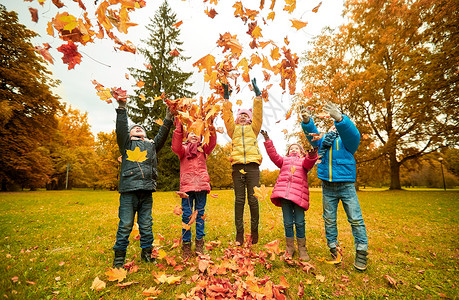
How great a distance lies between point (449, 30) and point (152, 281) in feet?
39.2

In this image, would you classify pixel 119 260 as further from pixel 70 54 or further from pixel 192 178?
pixel 70 54

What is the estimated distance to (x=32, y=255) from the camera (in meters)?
3.06

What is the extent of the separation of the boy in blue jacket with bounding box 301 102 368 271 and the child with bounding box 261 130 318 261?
0.25 meters

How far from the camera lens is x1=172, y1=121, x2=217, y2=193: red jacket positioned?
282 centimetres

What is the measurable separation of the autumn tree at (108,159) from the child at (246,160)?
2306 cm

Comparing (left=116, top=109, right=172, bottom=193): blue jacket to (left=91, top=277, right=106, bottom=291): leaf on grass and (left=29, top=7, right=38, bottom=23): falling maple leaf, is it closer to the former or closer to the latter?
(left=91, top=277, right=106, bottom=291): leaf on grass

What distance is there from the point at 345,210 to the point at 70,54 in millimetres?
3673

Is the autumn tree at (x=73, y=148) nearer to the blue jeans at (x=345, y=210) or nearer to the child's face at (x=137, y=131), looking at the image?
the child's face at (x=137, y=131)

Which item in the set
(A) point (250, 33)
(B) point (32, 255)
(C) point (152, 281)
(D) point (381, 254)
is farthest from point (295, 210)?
(B) point (32, 255)

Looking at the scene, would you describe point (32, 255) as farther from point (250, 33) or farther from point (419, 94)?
point (419, 94)

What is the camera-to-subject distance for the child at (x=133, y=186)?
97.5 inches

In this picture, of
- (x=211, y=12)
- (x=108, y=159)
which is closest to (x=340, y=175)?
(x=211, y=12)

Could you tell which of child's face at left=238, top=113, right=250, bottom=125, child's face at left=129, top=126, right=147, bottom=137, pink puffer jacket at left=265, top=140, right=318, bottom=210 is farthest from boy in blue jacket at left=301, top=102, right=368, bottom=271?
child's face at left=129, top=126, right=147, bottom=137

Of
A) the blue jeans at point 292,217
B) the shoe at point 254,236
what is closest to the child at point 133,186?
the shoe at point 254,236
